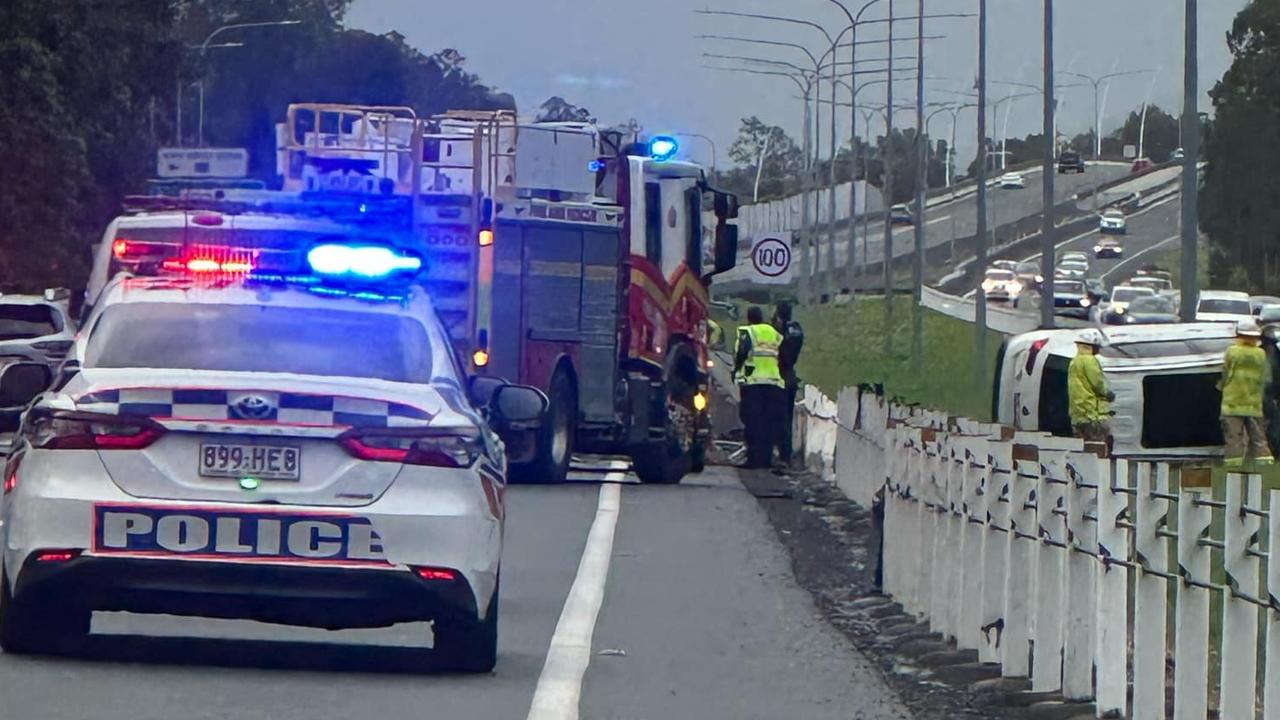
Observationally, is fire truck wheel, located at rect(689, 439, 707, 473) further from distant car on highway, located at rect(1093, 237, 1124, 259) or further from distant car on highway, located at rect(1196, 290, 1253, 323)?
distant car on highway, located at rect(1093, 237, 1124, 259)

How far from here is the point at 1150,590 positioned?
9750 mm

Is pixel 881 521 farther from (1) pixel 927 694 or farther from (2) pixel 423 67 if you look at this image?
(2) pixel 423 67

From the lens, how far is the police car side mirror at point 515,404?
1136 centimetres

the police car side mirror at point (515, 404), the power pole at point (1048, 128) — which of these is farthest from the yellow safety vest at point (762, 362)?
the police car side mirror at point (515, 404)

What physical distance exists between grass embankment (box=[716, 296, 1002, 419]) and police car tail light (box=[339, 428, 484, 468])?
28.2 m

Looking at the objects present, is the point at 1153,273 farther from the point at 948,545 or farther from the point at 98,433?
the point at 98,433

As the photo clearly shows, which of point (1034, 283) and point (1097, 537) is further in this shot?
point (1034, 283)

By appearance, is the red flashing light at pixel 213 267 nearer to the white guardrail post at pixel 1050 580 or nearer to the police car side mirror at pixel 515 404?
the police car side mirror at pixel 515 404

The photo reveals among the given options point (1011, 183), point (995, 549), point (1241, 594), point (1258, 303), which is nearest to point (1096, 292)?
point (1258, 303)

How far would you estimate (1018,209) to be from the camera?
158 metres

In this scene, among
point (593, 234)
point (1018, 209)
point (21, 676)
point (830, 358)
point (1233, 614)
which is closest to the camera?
point (1233, 614)

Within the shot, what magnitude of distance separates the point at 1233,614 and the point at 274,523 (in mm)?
3512

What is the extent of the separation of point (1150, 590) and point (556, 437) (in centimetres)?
1597

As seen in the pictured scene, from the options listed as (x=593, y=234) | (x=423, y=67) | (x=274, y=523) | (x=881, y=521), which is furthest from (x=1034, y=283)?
(x=274, y=523)
